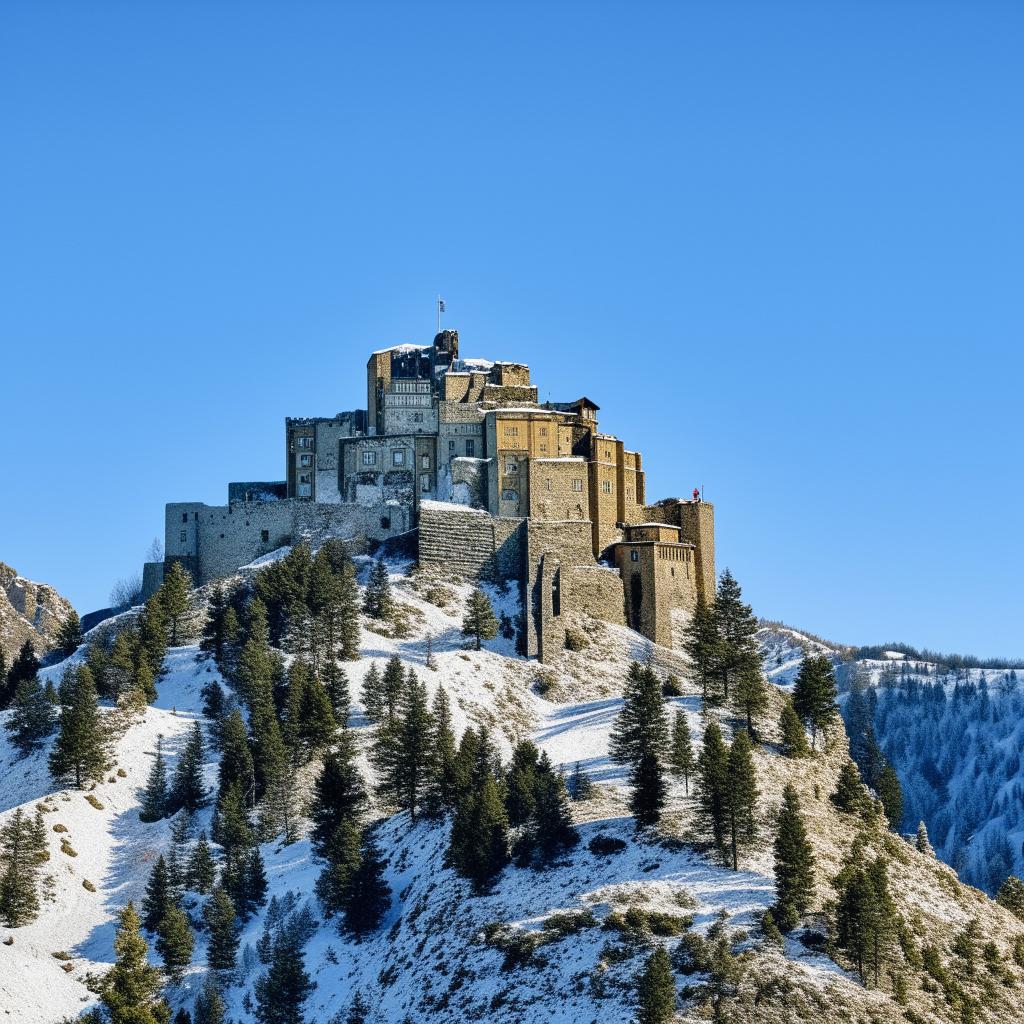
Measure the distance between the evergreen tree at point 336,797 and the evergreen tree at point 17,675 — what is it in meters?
33.0

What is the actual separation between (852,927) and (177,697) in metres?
59.6

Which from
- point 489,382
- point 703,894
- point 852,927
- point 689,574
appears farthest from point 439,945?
point 489,382

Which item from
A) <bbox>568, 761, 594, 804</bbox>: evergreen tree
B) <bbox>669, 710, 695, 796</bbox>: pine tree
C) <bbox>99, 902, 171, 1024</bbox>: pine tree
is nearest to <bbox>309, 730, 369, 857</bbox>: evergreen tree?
<bbox>568, 761, 594, 804</bbox>: evergreen tree

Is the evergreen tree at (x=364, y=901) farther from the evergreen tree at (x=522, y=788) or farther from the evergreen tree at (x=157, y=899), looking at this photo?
Answer: the evergreen tree at (x=157, y=899)

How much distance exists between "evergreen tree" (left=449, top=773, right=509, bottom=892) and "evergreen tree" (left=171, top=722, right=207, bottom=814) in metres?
21.8

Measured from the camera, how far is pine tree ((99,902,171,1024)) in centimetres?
8197

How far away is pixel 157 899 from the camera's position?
318ft

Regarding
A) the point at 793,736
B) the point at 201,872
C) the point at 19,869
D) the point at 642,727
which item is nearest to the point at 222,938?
the point at 201,872

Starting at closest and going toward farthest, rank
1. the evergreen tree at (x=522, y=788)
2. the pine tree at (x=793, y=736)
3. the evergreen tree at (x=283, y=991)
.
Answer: the evergreen tree at (x=283, y=991) → the evergreen tree at (x=522, y=788) → the pine tree at (x=793, y=736)

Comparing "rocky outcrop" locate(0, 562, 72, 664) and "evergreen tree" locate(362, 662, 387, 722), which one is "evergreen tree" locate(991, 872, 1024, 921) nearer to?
"evergreen tree" locate(362, 662, 387, 722)

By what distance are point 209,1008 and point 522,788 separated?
21.6 m

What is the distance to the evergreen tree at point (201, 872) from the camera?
327 feet

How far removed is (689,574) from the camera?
5522 inches

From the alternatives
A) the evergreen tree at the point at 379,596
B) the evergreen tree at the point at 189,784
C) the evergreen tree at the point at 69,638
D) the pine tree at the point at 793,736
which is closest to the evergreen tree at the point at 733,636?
the pine tree at the point at 793,736
